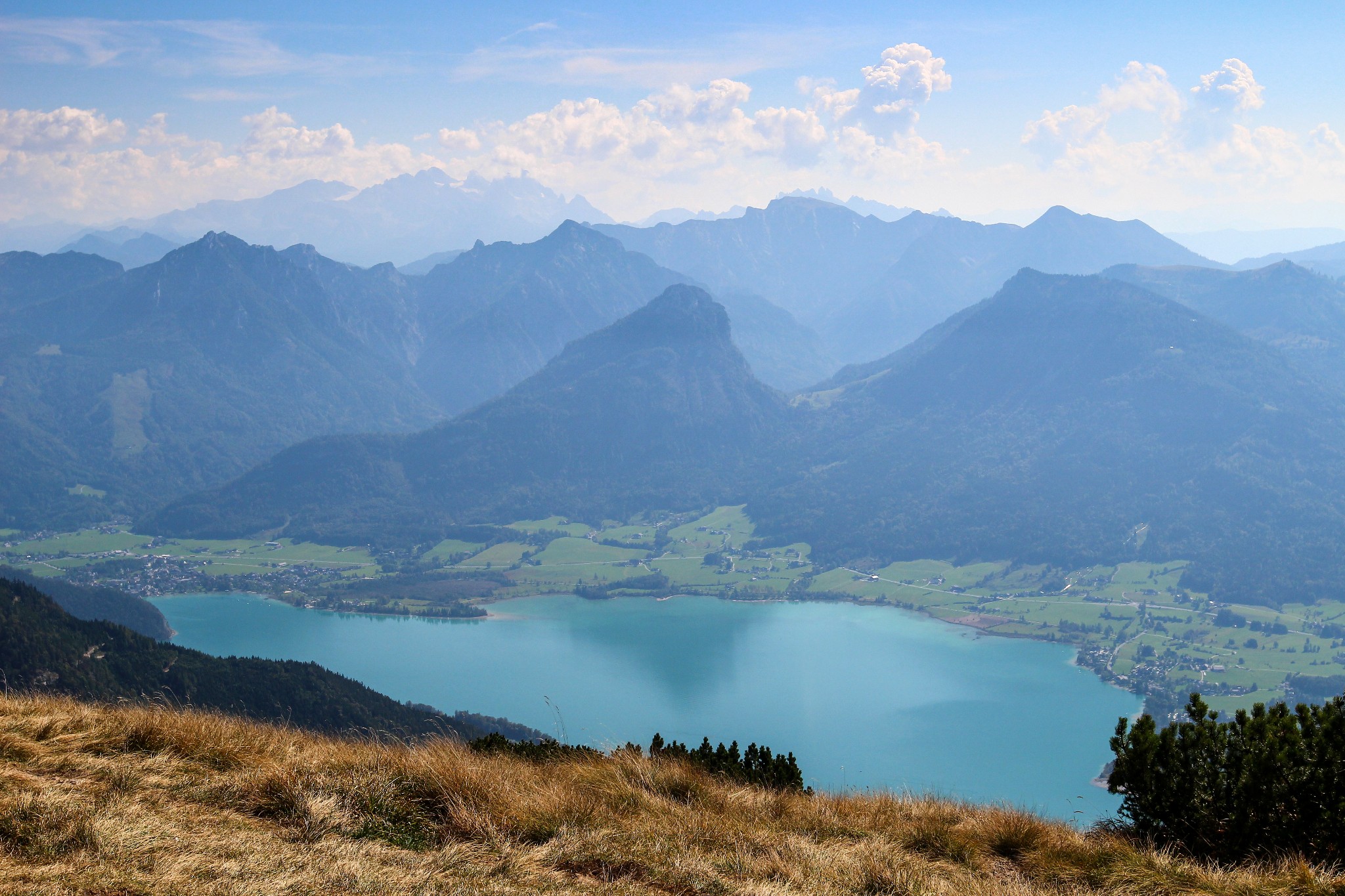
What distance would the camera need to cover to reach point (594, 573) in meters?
152

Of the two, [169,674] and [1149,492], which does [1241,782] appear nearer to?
[169,674]

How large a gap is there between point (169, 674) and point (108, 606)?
5991cm

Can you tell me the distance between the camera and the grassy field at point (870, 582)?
102 m

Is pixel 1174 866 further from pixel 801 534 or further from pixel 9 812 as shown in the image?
pixel 801 534

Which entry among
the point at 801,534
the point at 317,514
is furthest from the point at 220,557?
the point at 801,534

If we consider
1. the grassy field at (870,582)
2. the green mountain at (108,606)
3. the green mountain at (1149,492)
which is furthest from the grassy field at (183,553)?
the green mountain at (1149,492)

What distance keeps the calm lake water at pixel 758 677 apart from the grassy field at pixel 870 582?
6.12 meters

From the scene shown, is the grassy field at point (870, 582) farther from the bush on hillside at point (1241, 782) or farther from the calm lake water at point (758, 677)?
the bush on hillside at point (1241, 782)

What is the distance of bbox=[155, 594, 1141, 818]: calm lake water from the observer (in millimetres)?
78000

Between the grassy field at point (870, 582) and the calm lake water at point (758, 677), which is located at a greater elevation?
the grassy field at point (870, 582)

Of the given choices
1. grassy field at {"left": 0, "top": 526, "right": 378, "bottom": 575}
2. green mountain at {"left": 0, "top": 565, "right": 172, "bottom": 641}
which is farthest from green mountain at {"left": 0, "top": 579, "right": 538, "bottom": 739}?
grassy field at {"left": 0, "top": 526, "right": 378, "bottom": 575}

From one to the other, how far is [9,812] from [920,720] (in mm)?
85585

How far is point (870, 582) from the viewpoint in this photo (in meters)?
147

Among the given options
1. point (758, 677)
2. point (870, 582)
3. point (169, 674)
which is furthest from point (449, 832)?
point (870, 582)
